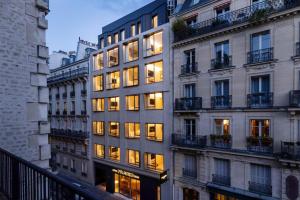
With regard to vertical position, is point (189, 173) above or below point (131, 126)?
below

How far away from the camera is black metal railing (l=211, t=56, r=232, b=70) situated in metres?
17.9

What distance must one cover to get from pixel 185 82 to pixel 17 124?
1441 centimetres

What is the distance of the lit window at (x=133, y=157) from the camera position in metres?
25.4

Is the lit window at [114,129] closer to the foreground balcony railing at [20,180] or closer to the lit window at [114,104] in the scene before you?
the lit window at [114,104]

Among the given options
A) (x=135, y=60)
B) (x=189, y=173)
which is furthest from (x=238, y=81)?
(x=135, y=60)

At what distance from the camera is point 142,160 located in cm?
2448

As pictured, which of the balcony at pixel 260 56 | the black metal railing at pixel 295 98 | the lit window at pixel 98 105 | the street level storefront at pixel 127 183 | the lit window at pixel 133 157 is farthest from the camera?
→ the lit window at pixel 98 105

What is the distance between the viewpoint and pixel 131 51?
26734 mm

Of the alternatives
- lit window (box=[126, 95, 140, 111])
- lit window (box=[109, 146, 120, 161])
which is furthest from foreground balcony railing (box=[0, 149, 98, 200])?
lit window (box=[109, 146, 120, 161])

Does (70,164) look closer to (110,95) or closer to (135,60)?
(110,95)

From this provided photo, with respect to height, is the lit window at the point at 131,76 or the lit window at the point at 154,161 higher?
the lit window at the point at 131,76

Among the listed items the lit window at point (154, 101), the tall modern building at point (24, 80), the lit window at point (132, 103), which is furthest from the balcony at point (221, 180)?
the tall modern building at point (24, 80)

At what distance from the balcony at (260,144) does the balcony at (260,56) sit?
516 centimetres

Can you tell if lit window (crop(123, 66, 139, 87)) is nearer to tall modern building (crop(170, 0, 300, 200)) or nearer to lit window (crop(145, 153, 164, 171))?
tall modern building (crop(170, 0, 300, 200))
